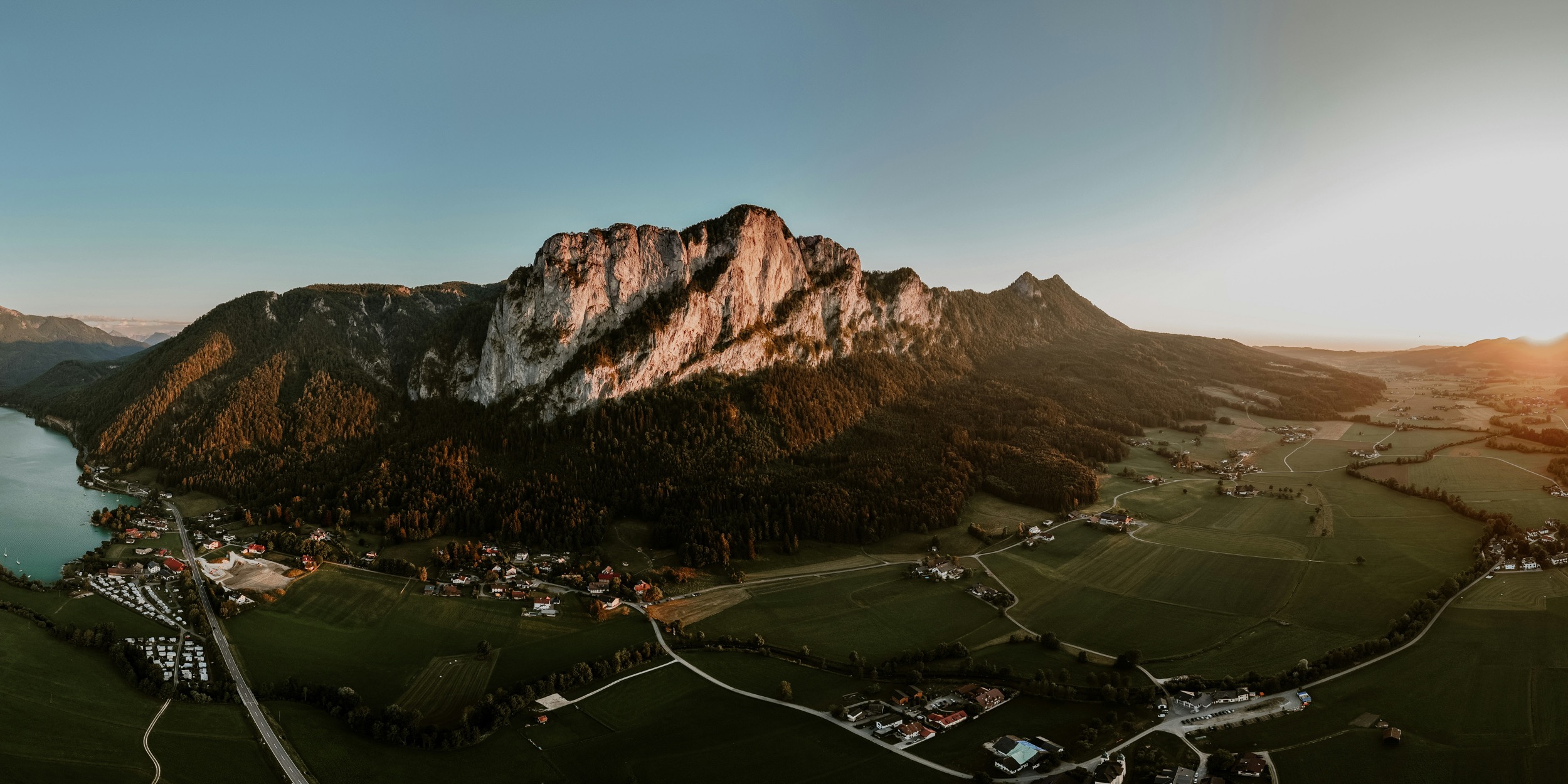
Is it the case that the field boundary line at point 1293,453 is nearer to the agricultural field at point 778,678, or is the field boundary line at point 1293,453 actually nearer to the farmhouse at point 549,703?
the agricultural field at point 778,678

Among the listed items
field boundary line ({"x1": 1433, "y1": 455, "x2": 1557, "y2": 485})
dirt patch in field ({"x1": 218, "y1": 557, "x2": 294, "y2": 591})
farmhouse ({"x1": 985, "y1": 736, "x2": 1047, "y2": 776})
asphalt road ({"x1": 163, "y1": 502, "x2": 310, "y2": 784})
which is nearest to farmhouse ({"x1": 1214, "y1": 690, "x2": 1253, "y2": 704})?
farmhouse ({"x1": 985, "y1": 736, "x2": 1047, "y2": 776})

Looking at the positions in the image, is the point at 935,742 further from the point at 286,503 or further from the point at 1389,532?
the point at 286,503

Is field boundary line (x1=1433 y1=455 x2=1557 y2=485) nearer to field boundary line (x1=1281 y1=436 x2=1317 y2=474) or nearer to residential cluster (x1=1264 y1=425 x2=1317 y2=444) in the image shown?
field boundary line (x1=1281 y1=436 x2=1317 y2=474)

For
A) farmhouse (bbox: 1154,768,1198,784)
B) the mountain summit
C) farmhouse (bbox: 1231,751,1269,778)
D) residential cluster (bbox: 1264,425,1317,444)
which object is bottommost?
farmhouse (bbox: 1154,768,1198,784)

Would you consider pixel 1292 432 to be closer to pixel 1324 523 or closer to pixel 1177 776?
pixel 1324 523

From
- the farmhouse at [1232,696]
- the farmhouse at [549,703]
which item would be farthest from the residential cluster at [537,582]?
the farmhouse at [1232,696]

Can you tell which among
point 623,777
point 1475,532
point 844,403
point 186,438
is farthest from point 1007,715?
point 186,438
